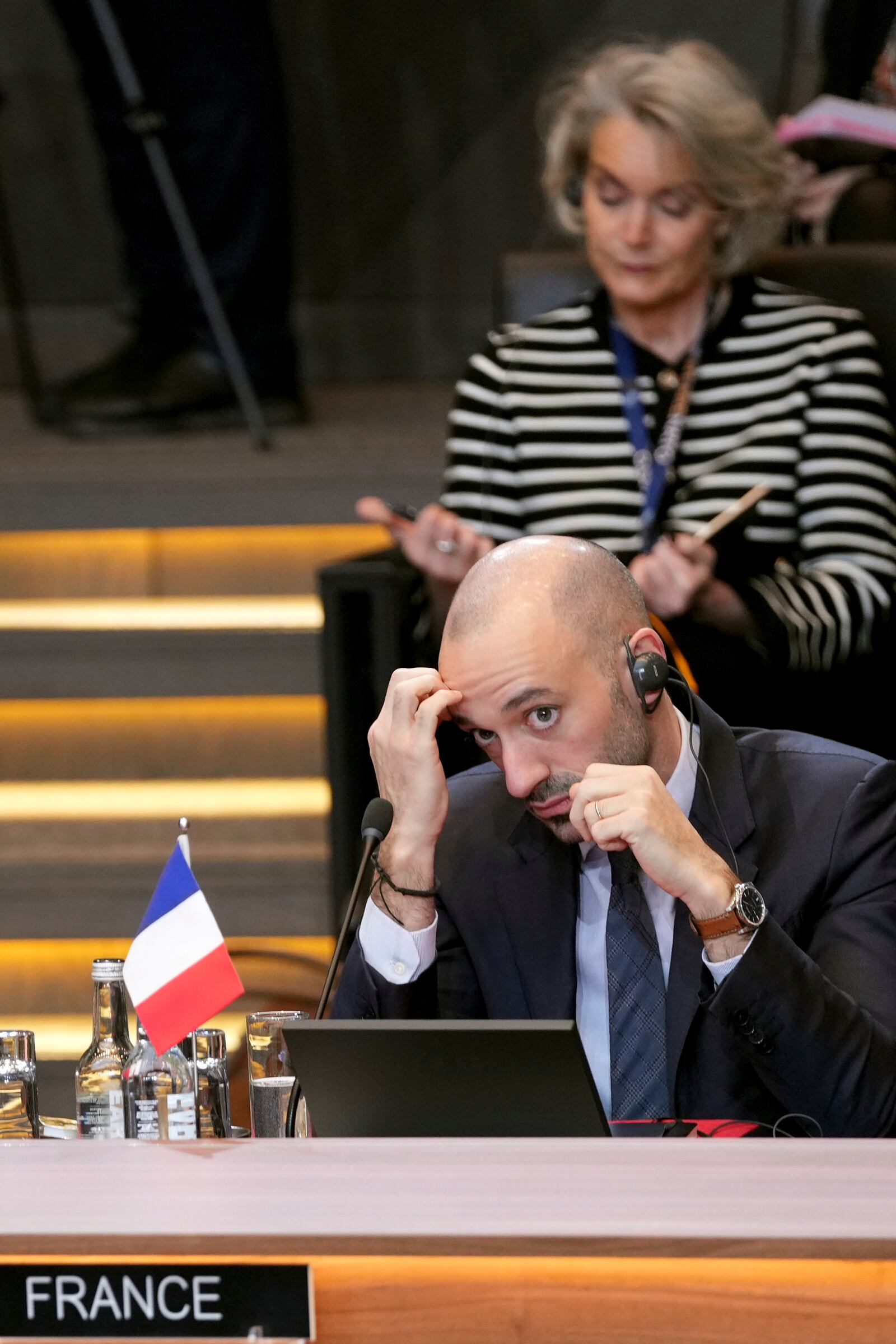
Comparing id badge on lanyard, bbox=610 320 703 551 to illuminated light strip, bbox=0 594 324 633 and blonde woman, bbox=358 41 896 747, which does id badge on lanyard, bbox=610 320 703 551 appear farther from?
illuminated light strip, bbox=0 594 324 633

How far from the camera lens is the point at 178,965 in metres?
1.40

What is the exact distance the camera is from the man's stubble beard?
1.56 metres

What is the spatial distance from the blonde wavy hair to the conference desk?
1.72 meters

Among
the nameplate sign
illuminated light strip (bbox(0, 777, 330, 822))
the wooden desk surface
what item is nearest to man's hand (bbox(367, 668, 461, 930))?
the wooden desk surface

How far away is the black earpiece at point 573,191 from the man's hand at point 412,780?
4.19 feet

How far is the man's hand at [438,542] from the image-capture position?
2.33 m

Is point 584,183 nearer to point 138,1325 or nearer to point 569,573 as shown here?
point 569,573

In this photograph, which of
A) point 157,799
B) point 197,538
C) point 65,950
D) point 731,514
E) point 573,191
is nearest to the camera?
point 731,514

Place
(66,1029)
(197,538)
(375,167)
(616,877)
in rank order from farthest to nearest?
(375,167), (197,538), (66,1029), (616,877)

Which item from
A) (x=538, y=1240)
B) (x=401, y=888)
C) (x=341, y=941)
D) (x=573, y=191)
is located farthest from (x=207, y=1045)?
(x=573, y=191)

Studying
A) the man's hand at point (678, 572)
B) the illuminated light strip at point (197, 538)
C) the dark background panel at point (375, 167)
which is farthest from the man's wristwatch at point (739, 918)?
the dark background panel at point (375, 167)

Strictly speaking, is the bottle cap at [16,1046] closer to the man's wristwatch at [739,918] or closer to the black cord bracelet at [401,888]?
the black cord bracelet at [401,888]

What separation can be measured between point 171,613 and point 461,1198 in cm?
241

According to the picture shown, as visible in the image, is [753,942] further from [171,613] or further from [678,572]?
[171,613]
